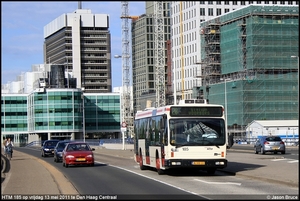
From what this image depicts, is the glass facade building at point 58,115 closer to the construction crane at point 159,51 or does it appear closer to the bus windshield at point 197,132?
the construction crane at point 159,51

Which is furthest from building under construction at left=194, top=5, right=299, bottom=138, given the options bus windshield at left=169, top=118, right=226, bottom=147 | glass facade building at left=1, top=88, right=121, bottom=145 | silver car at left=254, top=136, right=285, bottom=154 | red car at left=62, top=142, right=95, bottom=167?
bus windshield at left=169, top=118, right=226, bottom=147

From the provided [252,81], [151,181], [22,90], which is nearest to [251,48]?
[252,81]

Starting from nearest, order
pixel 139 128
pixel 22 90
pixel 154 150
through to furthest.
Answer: pixel 154 150 < pixel 139 128 < pixel 22 90

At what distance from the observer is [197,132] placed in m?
25.5

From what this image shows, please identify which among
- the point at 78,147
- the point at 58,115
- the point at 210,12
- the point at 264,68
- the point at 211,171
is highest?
the point at 210,12

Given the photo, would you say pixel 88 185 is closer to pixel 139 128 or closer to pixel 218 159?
pixel 218 159

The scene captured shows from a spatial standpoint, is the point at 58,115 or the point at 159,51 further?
the point at 58,115

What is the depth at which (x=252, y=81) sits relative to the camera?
105 metres

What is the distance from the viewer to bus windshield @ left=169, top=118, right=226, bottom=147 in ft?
82.9

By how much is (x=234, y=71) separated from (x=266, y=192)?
96.1m

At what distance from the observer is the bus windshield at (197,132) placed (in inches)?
995

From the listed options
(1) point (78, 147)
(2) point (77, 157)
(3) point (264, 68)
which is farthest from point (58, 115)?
(2) point (77, 157)

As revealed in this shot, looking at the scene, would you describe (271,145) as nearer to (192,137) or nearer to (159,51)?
(192,137)

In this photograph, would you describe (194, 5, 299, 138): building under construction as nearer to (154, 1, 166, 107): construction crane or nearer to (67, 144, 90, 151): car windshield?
(154, 1, 166, 107): construction crane
